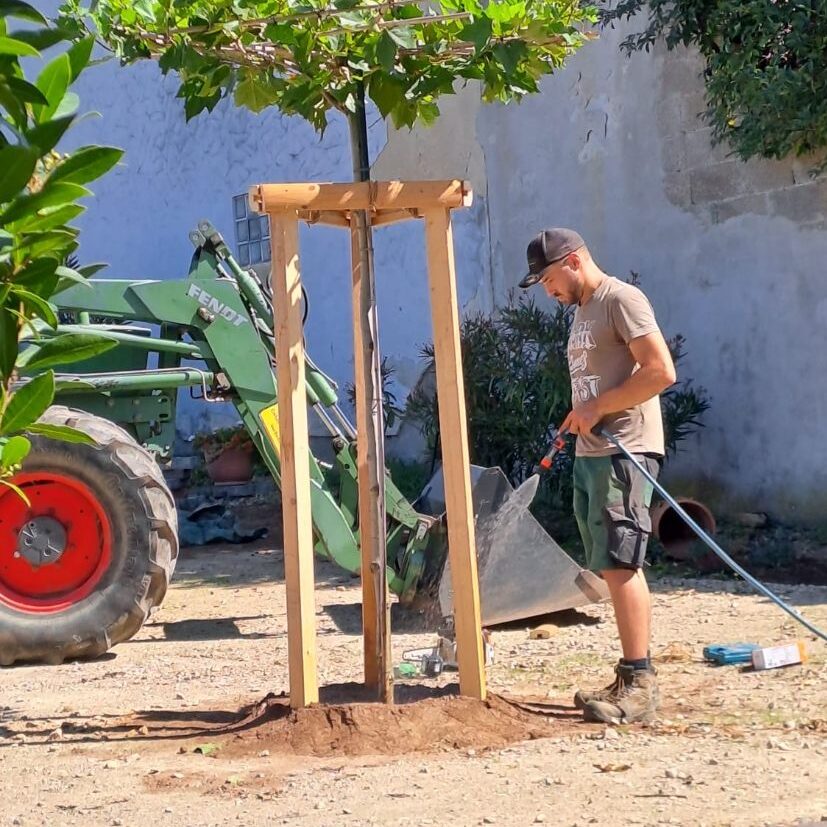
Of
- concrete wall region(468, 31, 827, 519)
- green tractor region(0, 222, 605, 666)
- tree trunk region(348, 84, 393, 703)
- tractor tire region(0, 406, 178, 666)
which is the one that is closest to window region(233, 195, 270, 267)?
concrete wall region(468, 31, 827, 519)

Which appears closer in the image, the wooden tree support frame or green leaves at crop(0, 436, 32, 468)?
green leaves at crop(0, 436, 32, 468)

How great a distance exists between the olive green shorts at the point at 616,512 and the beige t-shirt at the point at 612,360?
6cm

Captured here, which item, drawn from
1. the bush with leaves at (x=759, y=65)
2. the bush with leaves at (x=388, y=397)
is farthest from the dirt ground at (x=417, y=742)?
the bush with leaves at (x=388, y=397)

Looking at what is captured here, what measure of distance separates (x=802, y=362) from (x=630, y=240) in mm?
1793

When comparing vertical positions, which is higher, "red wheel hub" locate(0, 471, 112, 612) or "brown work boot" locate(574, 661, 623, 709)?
"red wheel hub" locate(0, 471, 112, 612)

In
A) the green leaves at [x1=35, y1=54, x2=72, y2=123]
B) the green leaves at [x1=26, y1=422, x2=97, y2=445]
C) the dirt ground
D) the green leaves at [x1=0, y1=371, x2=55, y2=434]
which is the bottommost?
the dirt ground

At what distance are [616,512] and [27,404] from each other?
319 cm

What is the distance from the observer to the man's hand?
4746mm

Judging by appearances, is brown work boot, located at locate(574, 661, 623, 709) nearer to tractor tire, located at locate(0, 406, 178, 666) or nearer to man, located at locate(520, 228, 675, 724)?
man, located at locate(520, 228, 675, 724)

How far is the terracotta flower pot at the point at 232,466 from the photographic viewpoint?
39.9 ft

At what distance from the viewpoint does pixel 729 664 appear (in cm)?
563

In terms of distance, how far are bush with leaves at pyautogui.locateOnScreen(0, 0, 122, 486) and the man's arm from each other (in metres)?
2.99

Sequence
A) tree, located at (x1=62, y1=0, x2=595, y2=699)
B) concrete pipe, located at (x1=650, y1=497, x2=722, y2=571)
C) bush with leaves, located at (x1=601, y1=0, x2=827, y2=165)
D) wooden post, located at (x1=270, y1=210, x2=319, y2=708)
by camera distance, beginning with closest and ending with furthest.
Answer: tree, located at (x1=62, y1=0, x2=595, y2=699) → wooden post, located at (x1=270, y1=210, x2=319, y2=708) → bush with leaves, located at (x1=601, y1=0, x2=827, y2=165) → concrete pipe, located at (x1=650, y1=497, x2=722, y2=571)

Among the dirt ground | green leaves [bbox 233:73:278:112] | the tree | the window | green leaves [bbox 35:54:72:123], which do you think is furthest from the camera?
the window
